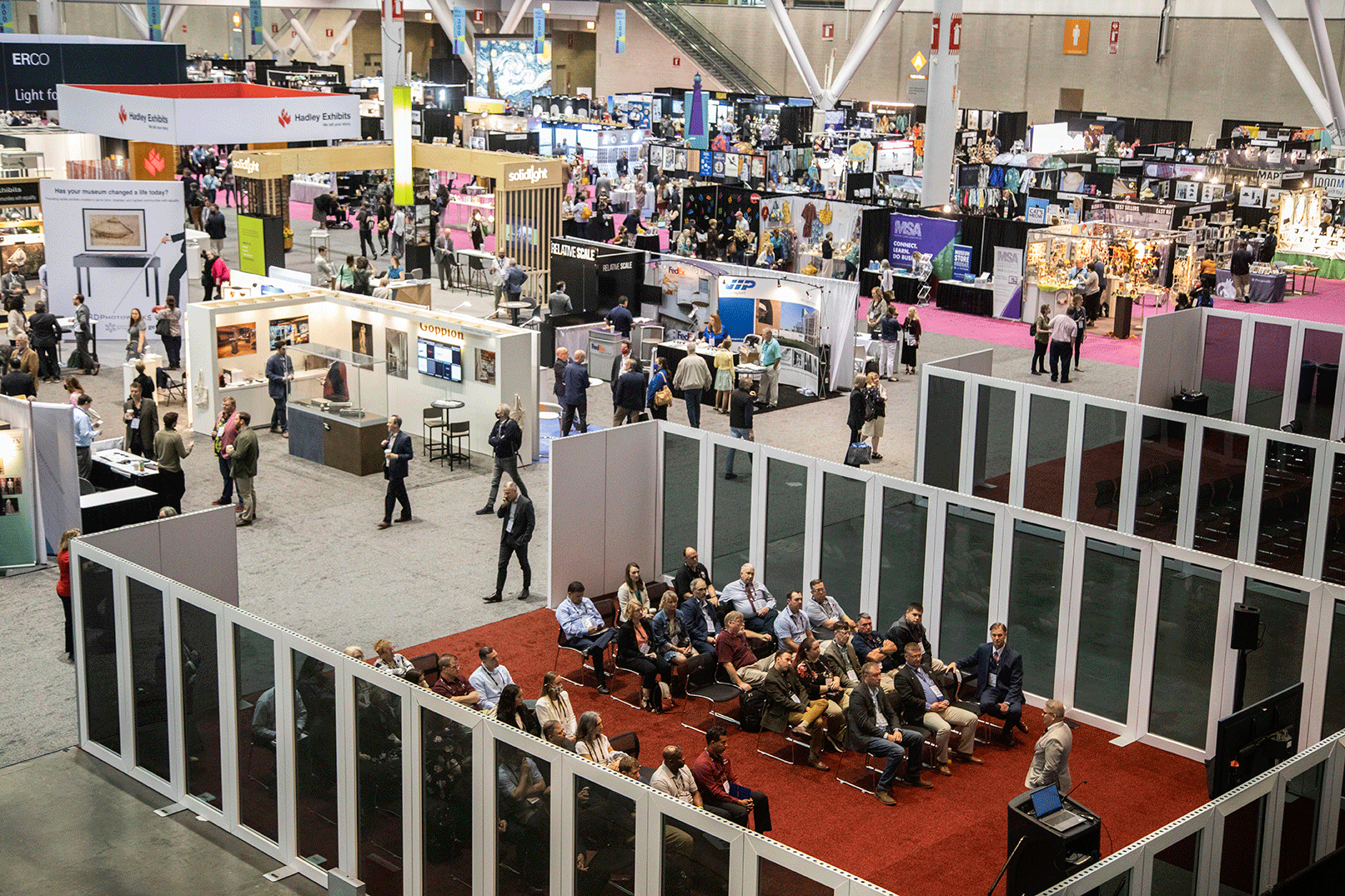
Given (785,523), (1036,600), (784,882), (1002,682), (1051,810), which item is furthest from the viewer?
(785,523)

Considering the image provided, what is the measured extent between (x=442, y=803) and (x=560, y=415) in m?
9.80

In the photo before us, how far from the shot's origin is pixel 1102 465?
532 inches

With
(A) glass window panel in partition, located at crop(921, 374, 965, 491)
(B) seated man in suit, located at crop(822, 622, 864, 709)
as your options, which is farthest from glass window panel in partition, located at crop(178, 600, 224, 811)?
(A) glass window panel in partition, located at crop(921, 374, 965, 491)

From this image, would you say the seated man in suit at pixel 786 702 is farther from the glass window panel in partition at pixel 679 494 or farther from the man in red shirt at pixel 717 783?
the glass window panel in partition at pixel 679 494

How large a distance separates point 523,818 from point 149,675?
9.75 ft

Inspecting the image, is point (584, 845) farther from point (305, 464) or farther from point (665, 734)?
point (305, 464)

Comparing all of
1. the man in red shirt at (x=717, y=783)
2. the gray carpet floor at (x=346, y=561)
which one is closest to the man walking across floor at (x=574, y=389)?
the gray carpet floor at (x=346, y=561)

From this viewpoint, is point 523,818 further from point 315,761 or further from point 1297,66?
point 1297,66

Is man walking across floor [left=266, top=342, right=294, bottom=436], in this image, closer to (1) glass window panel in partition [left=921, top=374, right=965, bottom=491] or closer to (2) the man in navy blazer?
(1) glass window panel in partition [left=921, top=374, right=965, bottom=491]

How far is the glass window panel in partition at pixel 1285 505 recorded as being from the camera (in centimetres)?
1250

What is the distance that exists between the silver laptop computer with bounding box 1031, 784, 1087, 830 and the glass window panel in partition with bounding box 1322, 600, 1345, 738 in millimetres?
2726

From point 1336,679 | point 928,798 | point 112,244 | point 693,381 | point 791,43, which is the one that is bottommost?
point 928,798

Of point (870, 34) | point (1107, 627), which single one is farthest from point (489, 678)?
point (870, 34)

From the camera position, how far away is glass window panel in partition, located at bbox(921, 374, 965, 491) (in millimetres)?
14227
